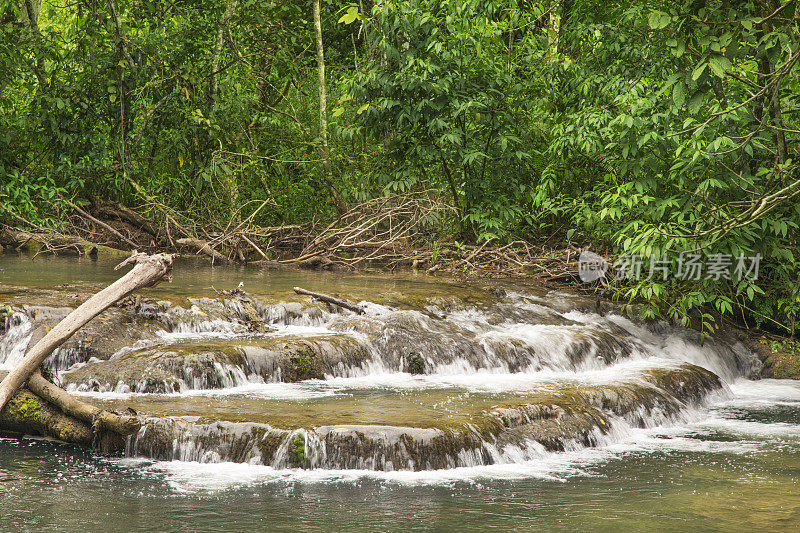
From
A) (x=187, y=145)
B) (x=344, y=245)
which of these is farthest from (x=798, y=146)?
(x=187, y=145)

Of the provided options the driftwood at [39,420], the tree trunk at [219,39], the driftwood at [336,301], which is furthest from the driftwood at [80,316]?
the tree trunk at [219,39]

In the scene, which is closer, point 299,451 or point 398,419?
point 299,451

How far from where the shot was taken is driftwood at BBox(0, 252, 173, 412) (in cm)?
551

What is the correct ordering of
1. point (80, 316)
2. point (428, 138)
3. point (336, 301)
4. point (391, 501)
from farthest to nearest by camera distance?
point (428, 138), point (336, 301), point (80, 316), point (391, 501)

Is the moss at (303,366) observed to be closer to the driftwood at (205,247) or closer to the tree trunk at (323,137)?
the driftwood at (205,247)

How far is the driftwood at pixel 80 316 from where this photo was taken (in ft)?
18.1

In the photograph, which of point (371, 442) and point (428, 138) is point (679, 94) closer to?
point (371, 442)

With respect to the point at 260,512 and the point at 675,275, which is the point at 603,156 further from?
the point at 260,512

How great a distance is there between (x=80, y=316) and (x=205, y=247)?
741cm

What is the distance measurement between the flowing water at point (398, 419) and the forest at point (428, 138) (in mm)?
1510

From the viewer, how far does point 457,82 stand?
1158 cm

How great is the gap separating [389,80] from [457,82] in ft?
3.21

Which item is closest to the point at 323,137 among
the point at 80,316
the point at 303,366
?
the point at 303,366

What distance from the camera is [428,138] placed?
40.1ft
